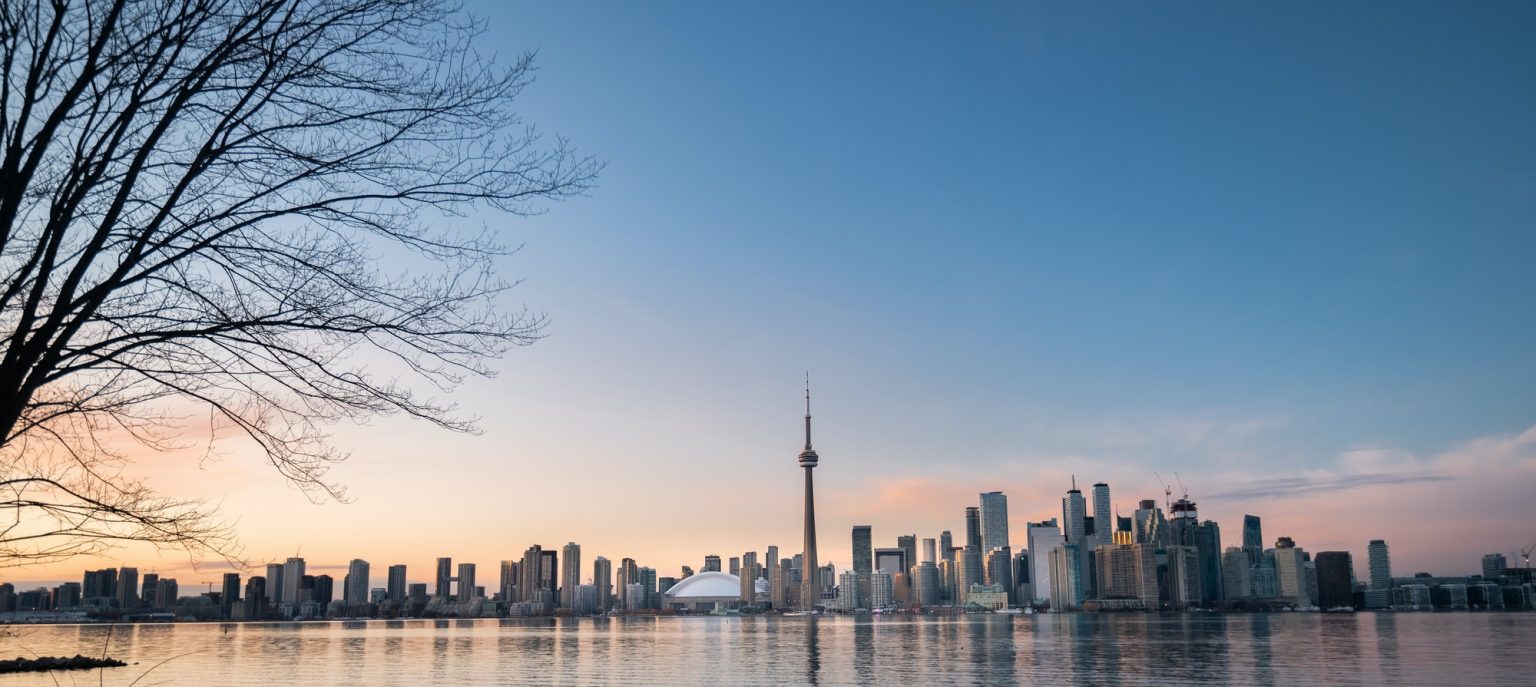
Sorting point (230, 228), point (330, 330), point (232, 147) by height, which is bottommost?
point (330, 330)

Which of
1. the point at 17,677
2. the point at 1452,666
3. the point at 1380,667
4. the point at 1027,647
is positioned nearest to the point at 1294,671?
the point at 1380,667

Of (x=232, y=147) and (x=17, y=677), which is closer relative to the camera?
(x=232, y=147)

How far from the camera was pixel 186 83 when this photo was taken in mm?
6352

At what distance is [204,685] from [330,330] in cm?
6653

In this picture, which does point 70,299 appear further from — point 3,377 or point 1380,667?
point 1380,667

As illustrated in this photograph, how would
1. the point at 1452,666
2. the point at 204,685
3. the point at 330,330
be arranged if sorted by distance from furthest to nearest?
the point at 1452,666, the point at 204,685, the point at 330,330

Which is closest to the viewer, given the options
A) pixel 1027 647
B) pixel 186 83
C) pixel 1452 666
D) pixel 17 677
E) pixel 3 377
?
pixel 3 377

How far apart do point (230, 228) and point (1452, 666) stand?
3502 inches

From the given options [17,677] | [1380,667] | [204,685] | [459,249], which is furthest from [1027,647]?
[459,249]

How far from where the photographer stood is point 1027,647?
4277 inches

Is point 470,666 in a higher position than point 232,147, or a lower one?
lower

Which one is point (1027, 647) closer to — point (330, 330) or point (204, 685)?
point (204, 685)

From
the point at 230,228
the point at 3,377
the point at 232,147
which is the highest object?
the point at 232,147

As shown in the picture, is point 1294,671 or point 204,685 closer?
point 204,685
